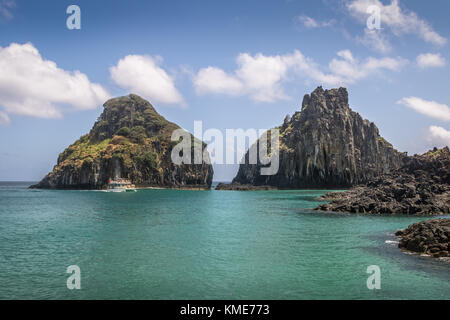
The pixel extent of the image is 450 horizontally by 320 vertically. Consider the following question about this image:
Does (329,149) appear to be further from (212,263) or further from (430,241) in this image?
(212,263)

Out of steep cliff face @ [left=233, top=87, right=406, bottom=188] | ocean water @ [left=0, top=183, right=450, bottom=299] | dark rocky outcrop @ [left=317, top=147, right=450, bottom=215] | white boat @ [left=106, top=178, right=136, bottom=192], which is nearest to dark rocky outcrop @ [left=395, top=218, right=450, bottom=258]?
ocean water @ [left=0, top=183, right=450, bottom=299]

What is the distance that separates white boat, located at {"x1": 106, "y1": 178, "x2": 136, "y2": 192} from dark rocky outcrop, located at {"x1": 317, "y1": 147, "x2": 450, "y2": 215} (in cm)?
9112

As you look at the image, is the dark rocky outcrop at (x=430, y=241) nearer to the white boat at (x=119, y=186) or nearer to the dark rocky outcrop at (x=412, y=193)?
the dark rocky outcrop at (x=412, y=193)

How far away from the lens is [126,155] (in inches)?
5989

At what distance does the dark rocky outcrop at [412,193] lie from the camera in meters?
50.8

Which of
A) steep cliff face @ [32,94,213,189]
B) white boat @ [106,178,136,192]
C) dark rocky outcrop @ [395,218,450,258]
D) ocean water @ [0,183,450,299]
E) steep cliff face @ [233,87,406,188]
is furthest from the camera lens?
steep cliff face @ [233,87,406,188]

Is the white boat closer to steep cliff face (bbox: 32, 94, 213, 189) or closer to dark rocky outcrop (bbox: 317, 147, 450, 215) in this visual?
steep cliff face (bbox: 32, 94, 213, 189)

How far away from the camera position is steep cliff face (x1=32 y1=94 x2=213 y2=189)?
476 feet

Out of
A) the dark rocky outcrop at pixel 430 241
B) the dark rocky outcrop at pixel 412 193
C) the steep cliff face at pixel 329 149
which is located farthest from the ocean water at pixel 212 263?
the steep cliff face at pixel 329 149

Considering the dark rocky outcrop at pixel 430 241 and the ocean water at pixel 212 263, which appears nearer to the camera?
the ocean water at pixel 212 263

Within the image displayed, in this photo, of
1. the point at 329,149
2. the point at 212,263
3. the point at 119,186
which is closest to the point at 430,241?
the point at 212,263

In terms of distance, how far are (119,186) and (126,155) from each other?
67.0ft

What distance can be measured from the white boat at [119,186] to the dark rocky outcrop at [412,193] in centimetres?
9112
